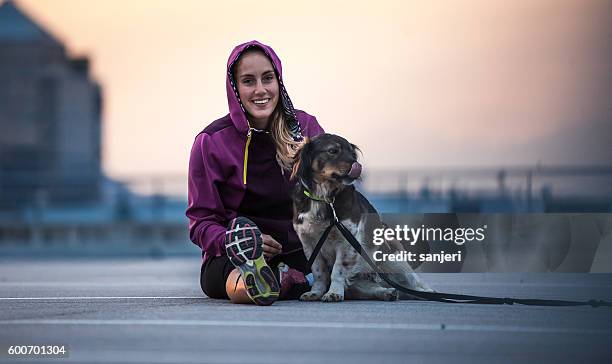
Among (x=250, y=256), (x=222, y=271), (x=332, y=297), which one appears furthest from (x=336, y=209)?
(x=222, y=271)

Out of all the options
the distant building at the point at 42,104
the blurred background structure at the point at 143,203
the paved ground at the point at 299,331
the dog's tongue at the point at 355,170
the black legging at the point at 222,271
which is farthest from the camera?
the distant building at the point at 42,104

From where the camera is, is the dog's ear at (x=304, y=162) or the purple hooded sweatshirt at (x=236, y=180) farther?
the purple hooded sweatshirt at (x=236, y=180)

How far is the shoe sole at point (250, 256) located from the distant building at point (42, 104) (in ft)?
153

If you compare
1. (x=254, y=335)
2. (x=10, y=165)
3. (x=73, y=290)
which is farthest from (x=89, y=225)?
(x=10, y=165)

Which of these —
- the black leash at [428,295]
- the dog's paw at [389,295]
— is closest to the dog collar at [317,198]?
the black leash at [428,295]

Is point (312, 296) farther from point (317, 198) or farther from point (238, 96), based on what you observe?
point (238, 96)

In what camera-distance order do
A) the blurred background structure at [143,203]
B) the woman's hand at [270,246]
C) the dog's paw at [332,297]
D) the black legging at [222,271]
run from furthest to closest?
the blurred background structure at [143,203]
the black legging at [222,271]
the dog's paw at [332,297]
the woman's hand at [270,246]

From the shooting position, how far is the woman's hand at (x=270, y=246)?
6.36 m

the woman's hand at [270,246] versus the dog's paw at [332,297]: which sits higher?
the woman's hand at [270,246]

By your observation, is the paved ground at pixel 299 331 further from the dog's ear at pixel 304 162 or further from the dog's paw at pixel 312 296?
the dog's ear at pixel 304 162

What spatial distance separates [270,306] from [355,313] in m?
0.63

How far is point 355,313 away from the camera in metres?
5.84

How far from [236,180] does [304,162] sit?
0.47 m

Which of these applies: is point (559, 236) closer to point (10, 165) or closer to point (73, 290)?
point (73, 290)
